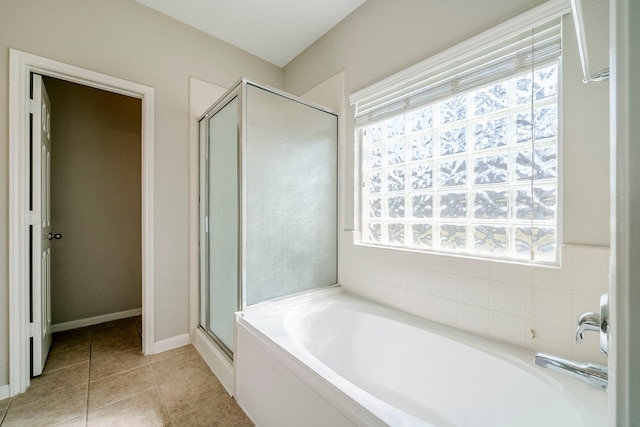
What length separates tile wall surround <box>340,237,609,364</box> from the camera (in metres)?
1.09

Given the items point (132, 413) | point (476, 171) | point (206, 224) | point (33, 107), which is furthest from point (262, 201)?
point (33, 107)

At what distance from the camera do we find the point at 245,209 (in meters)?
1.63

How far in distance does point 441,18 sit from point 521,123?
791 mm

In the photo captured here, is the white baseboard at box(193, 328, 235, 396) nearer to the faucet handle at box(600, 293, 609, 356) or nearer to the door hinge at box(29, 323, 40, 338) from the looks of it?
the door hinge at box(29, 323, 40, 338)

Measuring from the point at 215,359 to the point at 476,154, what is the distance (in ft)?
7.04

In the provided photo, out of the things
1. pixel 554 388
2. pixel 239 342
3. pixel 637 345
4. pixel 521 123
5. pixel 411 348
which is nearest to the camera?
pixel 637 345

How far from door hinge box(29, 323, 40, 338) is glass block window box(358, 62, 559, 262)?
2.38m

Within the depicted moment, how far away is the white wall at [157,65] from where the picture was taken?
1.59 metres

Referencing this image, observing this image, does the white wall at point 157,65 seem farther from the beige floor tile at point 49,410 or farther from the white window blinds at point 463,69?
the white window blinds at point 463,69

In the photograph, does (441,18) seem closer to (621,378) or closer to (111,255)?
(621,378)

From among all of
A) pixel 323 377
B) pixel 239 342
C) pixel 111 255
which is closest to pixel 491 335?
pixel 323 377

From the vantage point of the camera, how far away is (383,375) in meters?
1.50

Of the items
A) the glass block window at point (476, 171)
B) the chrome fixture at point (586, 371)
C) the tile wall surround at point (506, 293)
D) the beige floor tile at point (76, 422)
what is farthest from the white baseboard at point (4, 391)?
the chrome fixture at point (586, 371)

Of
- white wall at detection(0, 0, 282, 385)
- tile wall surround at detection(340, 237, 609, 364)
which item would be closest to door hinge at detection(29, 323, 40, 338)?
white wall at detection(0, 0, 282, 385)
